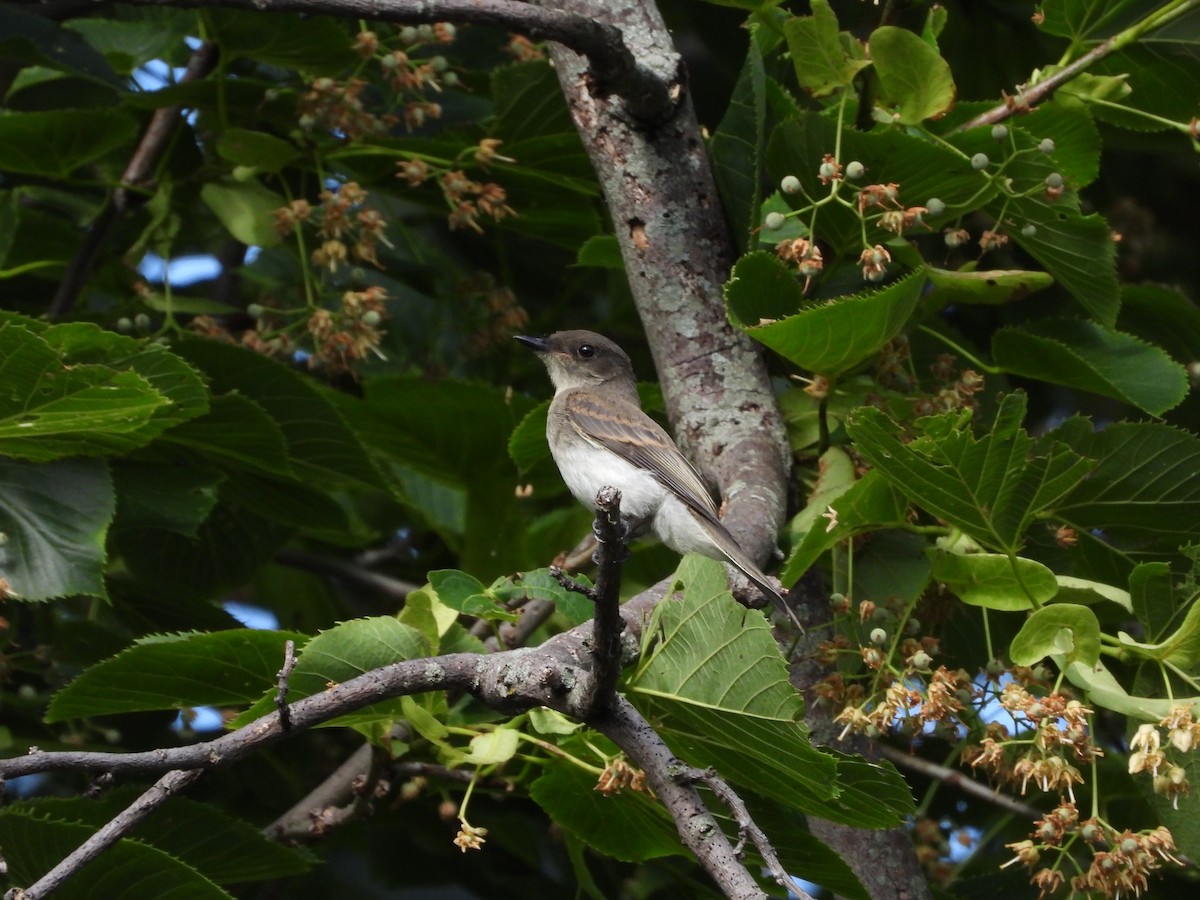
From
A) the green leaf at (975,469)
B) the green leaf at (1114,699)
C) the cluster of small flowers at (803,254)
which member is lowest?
the green leaf at (1114,699)

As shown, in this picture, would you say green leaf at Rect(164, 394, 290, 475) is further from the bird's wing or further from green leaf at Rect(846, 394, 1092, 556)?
green leaf at Rect(846, 394, 1092, 556)

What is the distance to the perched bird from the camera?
3.97 m

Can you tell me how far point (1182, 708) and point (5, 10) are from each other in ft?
12.5

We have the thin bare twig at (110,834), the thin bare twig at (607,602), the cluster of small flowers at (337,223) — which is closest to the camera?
the thin bare twig at (110,834)

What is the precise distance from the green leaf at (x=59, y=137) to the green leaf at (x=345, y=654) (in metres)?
1.93

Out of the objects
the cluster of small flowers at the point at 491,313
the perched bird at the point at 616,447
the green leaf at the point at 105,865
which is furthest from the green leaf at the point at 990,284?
the green leaf at the point at 105,865

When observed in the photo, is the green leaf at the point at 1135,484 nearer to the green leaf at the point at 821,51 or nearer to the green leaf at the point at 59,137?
the green leaf at the point at 821,51

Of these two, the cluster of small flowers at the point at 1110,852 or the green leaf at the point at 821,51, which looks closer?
the cluster of small flowers at the point at 1110,852

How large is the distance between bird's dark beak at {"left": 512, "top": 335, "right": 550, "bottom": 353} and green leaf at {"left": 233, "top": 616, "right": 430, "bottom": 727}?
7.05ft

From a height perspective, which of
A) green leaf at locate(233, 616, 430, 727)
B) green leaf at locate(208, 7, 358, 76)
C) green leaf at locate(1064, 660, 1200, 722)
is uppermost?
green leaf at locate(208, 7, 358, 76)

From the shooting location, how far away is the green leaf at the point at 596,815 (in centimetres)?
287

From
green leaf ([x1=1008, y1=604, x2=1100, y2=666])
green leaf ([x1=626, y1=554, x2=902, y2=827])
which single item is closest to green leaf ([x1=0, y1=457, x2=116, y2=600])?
green leaf ([x1=626, y1=554, x2=902, y2=827])

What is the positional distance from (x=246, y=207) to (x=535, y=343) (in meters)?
1.16

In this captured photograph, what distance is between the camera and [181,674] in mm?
2744
